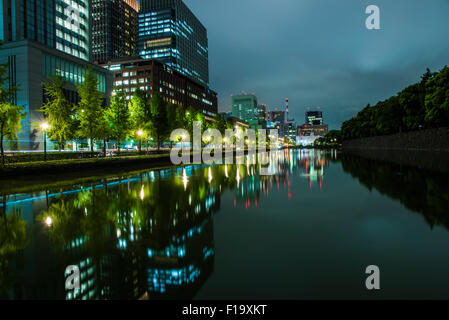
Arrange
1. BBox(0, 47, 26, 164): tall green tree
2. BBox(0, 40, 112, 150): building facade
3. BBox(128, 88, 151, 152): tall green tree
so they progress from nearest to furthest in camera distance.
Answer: BBox(0, 47, 26, 164): tall green tree → BBox(128, 88, 151, 152): tall green tree → BBox(0, 40, 112, 150): building facade

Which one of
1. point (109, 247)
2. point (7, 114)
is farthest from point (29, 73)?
point (109, 247)

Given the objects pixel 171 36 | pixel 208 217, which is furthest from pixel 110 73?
pixel 171 36

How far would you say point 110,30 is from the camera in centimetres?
16512

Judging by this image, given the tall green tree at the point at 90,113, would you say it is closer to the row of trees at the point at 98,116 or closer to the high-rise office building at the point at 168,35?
the row of trees at the point at 98,116

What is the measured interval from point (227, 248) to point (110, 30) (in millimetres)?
192005

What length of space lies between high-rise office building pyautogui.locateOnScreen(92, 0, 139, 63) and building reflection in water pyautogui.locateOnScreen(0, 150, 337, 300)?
17410 cm

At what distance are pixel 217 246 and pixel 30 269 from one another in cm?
296

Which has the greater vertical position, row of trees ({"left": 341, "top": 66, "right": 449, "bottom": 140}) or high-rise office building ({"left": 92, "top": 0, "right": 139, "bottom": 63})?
high-rise office building ({"left": 92, "top": 0, "right": 139, "bottom": 63})

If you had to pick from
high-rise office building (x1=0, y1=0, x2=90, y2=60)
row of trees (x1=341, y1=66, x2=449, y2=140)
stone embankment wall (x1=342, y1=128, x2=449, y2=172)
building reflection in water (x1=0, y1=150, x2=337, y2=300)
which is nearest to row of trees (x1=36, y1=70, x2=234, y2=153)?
building reflection in water (x1=0, y1=150, x2=337, y2=300)

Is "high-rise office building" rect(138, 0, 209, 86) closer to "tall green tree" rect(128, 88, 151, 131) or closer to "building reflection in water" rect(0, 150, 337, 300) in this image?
"tall green tree" rect(128, 88, 151, 131)

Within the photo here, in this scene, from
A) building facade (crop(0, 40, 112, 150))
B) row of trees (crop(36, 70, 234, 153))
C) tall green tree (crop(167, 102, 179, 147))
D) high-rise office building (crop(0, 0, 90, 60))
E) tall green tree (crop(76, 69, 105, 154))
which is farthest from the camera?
high-rise office building (crop(0, 0, 90, 60))

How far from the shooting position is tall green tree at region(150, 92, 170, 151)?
145 feet

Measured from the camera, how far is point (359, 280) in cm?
364

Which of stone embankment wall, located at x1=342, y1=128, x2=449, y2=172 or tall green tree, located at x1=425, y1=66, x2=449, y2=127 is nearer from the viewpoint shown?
stone embankment wall, located at x1=342, y1=128, x2=449, y2=172
